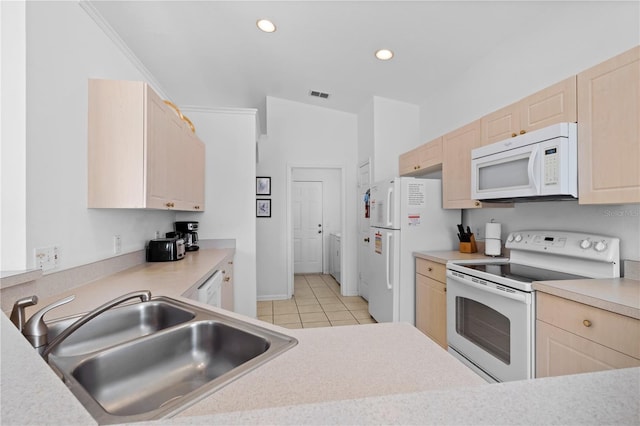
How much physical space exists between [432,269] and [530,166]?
3.75 feet

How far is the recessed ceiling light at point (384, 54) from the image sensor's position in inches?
111

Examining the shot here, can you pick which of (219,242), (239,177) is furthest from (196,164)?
(219,242)

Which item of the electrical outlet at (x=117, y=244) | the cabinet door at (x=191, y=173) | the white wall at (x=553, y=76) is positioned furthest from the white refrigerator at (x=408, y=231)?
the electrical outlet at (x=117, y=244)

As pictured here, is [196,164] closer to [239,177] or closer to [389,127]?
[239,177]

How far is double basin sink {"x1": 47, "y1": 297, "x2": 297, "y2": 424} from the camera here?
0.87 m

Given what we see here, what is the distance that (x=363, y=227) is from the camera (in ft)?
14.2

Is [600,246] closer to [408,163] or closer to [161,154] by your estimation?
[408,163]

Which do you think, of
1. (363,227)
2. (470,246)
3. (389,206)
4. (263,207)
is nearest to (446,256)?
(470,246)

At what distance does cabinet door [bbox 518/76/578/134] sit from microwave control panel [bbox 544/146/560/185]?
0.63 feet

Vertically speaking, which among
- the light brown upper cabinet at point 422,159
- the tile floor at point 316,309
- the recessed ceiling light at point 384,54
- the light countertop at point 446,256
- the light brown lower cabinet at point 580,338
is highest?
the recessed ceiling light at point 384,54

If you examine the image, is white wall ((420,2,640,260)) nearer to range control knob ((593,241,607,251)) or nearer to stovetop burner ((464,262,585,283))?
range control knob ((593,241,607,251))

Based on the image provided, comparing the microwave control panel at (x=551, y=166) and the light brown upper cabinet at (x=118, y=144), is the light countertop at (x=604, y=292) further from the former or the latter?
the light brown upper cabinet at (x=118, y=144)

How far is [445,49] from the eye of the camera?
2.69 meters

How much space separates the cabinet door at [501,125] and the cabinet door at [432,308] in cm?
122
